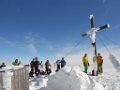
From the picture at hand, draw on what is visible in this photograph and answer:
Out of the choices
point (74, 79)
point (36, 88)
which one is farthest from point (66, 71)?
point (36, 88)

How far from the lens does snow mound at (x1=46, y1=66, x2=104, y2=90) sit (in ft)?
50.9

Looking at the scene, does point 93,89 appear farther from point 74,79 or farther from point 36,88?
point 36,88

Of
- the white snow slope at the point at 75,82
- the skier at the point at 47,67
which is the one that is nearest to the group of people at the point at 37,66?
the skier at the point at 47,67

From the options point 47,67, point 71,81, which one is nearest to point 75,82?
point 71,81

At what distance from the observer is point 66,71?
16.2 m

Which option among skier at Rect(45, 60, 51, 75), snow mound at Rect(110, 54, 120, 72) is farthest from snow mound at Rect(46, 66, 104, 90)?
skier at Rect(45, 60, 51, 75)

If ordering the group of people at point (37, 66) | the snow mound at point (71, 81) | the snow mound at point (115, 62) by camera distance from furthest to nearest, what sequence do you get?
the group of people at point (37, 66), the snow mound at point (115, 62), the snow mound at point (71, 81)

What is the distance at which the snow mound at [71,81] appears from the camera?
15.5 metres

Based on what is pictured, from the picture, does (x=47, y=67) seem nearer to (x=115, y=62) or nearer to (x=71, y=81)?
(x=115, y=62)

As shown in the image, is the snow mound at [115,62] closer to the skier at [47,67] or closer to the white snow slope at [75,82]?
the white snow slope at [75,82]

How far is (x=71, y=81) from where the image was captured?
1583 cm

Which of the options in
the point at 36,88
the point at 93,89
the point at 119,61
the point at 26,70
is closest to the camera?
the point at 93,89

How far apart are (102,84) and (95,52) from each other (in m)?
6.28

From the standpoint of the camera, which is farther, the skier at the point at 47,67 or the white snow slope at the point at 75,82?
the skier at the point at 47,67
